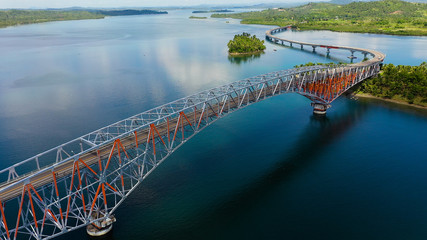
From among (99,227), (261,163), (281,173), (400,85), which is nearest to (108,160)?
(99,227)

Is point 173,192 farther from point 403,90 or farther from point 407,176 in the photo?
point 403,90

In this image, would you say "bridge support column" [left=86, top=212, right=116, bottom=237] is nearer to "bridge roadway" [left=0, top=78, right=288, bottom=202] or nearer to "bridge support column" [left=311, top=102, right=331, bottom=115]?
"bridge roadway" [left=0, top=78, right=288, bottom=202]

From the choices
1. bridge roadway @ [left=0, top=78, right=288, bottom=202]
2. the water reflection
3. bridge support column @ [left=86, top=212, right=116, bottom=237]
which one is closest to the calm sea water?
the water reflection

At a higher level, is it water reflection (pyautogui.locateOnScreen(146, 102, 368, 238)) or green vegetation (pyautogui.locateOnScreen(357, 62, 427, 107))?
green vegetation (pyautogui.locateOnScreen(357, 62, 427, 107))

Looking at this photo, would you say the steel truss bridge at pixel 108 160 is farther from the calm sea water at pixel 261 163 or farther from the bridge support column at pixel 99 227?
the calm sea water at pixel 261 163

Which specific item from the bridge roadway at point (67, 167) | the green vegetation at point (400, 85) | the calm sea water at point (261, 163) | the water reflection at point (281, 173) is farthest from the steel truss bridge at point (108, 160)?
the water reflection at point (281, 173)

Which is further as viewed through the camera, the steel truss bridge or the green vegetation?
the green vegetation

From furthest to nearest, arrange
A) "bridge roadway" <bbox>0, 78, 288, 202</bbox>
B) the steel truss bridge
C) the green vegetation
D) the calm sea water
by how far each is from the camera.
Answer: the green vegetation → the calm sea water → the steel truss bridge → "bridge roadway" <bbox>0, 78, 288, 202</bbox>
